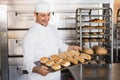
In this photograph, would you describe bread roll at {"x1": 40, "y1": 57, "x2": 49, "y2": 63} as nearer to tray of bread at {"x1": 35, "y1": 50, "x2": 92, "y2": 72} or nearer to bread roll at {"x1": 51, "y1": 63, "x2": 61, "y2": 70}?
tray of bread at {"x1": 35, "y1": 50, "x2": 92, "y2": 72}

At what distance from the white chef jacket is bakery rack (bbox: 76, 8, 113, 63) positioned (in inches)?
44.5

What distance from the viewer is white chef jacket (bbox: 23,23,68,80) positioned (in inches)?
93.7

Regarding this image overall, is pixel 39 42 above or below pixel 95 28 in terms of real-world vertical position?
A: below

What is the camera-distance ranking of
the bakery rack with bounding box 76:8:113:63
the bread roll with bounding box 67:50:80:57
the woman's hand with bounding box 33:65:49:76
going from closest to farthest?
1. the woman's hand with bounding box 33:65:49:76
2. the bread roll with bounding box 67:50:80:57
3. the bakery rack with bounding box 76:8:113:63

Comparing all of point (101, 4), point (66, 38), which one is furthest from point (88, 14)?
point (66, 38)

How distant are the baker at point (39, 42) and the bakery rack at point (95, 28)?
45.4 inches

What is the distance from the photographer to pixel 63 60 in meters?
2.41

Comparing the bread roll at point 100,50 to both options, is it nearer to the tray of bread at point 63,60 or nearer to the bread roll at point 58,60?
the tray of bread at point 63,60

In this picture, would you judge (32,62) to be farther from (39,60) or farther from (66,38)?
(66,38)

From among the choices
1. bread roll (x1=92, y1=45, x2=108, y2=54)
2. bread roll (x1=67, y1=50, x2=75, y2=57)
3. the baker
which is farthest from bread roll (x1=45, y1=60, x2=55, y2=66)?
bread roll (x1=92, y1=45, x2=108, y2=54)

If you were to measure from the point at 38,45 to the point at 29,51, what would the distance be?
0.13 meters

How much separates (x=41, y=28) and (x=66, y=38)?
1.51 meters

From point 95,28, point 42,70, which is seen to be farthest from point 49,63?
point 95,28

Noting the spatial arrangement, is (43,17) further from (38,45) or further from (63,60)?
(63,60)
